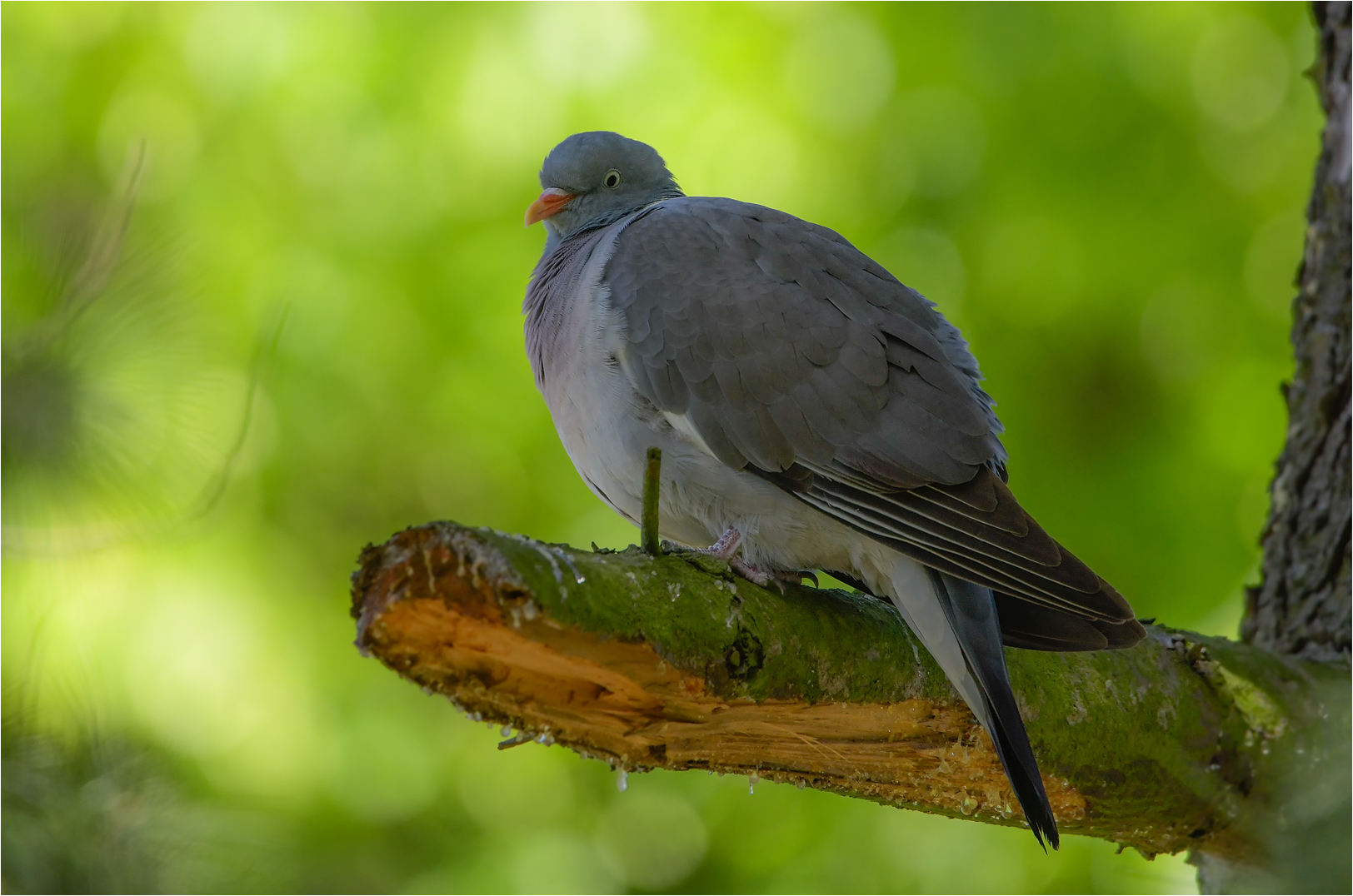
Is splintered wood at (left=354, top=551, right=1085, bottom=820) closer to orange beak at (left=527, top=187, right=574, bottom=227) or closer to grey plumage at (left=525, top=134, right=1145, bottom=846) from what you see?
grey plumage at (left=525, top=134, right=1145, bottom=846)

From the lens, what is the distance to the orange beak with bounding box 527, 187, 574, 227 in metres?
3.30

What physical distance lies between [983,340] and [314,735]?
9.63ft

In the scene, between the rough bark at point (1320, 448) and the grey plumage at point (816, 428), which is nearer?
the grey plumage at point (816, 428)

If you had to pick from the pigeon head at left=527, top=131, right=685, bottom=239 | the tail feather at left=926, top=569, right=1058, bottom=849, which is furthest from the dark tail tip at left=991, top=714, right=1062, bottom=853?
the pigeon head at left=527, top=131, right=685, bottom=239

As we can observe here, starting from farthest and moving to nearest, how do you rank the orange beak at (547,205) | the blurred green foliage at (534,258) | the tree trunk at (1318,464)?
the blurred green foliage at (534,258) → the orange beak at (547,205) → the tree trunk at (1318,464)

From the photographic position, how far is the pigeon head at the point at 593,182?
334 centimetres

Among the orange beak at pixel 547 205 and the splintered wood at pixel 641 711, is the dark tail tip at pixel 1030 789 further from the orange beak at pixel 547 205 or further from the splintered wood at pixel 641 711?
the orange beak at pixel 547 205

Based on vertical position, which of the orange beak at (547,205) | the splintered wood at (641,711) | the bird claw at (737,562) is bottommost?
the splintered wood at (641,711)

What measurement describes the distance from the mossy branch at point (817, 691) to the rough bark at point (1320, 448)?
21cm

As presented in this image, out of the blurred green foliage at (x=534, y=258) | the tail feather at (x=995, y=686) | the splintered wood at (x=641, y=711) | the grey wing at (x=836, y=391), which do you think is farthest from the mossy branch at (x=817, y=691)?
the blurred green foliage at (x=534, y=258)

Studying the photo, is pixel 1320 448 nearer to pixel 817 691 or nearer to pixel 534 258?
pixel 817 691

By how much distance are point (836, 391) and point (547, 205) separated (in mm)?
1268

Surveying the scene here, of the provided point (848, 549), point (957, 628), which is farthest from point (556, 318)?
point (957, 628)

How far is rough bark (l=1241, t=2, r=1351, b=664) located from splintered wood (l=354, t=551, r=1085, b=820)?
1.04m
